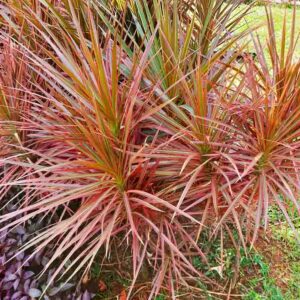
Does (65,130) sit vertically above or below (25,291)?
above

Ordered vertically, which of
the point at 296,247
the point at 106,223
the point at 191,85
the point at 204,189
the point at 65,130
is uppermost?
the point at 191,85

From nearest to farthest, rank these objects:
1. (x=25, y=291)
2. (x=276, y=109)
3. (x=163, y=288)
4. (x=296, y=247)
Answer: (x=276, y=109) < (x=25, y=291) < (x=163, y=288) < (x=296, y=247)

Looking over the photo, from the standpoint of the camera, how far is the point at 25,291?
1.80 m

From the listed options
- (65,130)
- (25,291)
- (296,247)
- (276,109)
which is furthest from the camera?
(296,247)

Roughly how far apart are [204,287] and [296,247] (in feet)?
1.89

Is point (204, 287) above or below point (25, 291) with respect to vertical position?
below

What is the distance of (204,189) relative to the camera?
1537 mm

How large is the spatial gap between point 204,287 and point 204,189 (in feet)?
2.12

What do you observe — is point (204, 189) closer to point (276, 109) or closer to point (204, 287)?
point (276, 109)

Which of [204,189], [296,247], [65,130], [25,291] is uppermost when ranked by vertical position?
[65,130]

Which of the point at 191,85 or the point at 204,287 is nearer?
the point at 191,85

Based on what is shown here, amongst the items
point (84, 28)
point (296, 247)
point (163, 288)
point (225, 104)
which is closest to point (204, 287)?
point (163, 288)

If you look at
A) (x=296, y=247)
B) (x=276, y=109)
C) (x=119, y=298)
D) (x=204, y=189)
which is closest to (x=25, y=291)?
(x=119, y=298)

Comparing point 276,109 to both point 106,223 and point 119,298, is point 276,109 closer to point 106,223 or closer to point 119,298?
point 106,223
